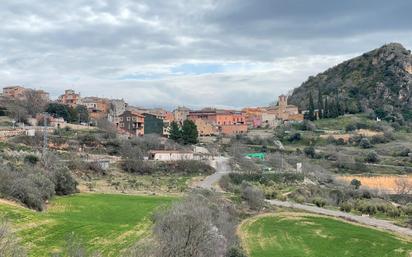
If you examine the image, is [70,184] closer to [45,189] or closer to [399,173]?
[45,189]

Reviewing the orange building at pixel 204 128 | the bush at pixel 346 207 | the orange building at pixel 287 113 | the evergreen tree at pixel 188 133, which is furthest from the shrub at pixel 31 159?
the orange building at pixel 287 113

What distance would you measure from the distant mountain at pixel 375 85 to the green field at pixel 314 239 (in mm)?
101766

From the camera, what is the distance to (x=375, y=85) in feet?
513

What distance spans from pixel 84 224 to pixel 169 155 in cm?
4883

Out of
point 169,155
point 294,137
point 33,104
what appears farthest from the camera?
point 294,137

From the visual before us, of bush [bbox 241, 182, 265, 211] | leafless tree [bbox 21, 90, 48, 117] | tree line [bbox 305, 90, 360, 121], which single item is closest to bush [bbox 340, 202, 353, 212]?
bush [bbox 241, 182, 265, 211]

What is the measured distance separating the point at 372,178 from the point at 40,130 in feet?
159

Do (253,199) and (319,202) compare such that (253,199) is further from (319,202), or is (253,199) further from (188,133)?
(188,133)

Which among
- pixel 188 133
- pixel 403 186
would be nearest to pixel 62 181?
pixel 403 186

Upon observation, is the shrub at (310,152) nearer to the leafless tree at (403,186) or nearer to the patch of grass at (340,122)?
the leafless tree at (403,186)

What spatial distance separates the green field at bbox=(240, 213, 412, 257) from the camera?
30594mm

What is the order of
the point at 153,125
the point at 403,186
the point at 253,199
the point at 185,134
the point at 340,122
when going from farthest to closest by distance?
1. the point at 340,122
2. the point at 153,125
3. the point at 185,134
4. the point at 403,186
5. the point at 253,199

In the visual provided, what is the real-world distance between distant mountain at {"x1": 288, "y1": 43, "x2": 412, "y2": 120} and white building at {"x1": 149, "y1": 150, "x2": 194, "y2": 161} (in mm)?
70431

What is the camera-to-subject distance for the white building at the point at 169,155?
242 feet
